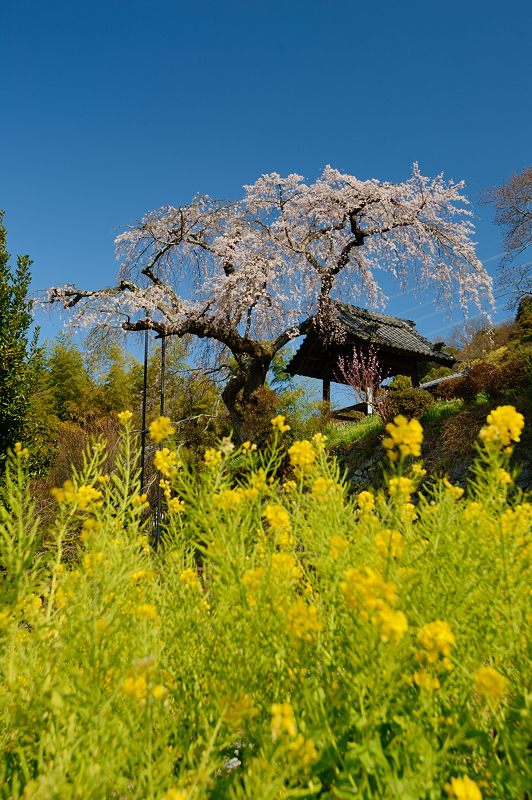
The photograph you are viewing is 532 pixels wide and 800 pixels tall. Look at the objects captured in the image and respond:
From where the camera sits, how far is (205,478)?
174 centimetres

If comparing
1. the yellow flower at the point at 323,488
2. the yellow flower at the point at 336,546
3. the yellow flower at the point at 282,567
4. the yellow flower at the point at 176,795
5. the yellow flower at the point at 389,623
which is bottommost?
the yellow flower at the point at 176,795

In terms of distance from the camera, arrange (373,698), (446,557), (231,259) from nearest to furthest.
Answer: (373,698) → (446,557) → (231,259)

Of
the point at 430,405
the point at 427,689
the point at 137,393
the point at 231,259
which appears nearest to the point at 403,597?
the point at 427,689

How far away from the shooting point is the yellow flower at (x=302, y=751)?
1.03 m

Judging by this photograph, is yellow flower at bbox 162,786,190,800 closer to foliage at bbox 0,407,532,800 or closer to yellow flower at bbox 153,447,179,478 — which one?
foliage at bbox 0,407,532,800

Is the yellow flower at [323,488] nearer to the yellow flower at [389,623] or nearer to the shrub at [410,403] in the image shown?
the yellow flower at [389,623]

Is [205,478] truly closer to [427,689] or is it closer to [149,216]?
[427,689]

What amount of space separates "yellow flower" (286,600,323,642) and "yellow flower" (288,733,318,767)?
0.28 m

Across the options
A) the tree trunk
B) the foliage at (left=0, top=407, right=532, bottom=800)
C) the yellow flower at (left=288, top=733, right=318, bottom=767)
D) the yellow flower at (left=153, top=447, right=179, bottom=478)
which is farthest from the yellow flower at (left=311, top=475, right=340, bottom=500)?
the tree trunk

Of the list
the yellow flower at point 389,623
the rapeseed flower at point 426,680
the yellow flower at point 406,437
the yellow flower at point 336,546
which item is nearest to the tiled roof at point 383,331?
the yellow flower at point 336,546

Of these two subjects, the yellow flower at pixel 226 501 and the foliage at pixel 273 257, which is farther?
the foliage at pixel 273 257

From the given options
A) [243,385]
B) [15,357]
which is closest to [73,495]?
[15,357]

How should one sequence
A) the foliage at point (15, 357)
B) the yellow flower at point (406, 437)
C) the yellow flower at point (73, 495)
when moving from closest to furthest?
the yellow flower at point (406, 437) → the yellow flower at point (73, 495) → the foliage at point (15, 357)

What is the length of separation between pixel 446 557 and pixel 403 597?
244mm
